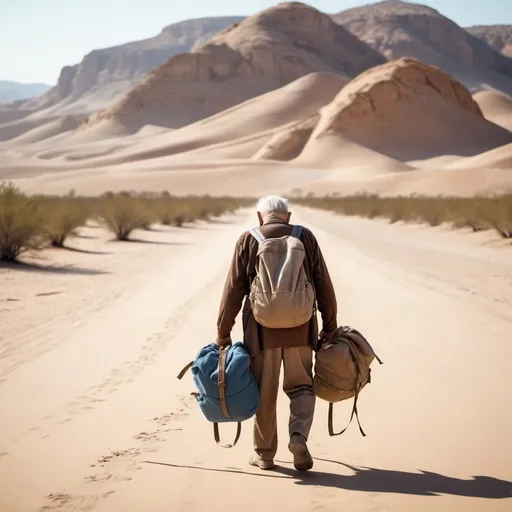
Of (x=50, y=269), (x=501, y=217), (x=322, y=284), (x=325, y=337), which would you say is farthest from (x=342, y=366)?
(x=501, y=217)

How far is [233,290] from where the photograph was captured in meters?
4.76

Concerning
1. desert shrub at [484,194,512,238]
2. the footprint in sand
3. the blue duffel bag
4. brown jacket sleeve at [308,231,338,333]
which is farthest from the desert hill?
the footprint in sand

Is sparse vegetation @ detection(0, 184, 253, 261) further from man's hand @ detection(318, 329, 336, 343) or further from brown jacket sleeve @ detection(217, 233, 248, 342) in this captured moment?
man's hand @ detection(318, 329, 336, 343)

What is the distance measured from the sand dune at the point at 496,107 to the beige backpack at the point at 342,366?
477ft

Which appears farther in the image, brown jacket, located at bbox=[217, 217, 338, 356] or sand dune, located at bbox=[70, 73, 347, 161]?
sand dune, located at bbox=[70, 73, 347, 161]

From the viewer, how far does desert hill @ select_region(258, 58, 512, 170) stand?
110875 millimetres

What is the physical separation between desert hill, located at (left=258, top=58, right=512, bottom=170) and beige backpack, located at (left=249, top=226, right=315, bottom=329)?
103439mm

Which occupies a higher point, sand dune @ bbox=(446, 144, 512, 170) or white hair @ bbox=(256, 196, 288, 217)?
sand dune @ bbox=(446, 144, 512, 170)

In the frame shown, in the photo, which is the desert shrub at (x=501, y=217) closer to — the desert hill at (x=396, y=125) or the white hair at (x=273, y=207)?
the white hair at (x=273, y=207)

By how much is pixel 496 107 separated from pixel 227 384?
15683 cm

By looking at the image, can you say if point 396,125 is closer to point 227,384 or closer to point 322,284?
point 322,284

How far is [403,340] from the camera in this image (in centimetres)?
854

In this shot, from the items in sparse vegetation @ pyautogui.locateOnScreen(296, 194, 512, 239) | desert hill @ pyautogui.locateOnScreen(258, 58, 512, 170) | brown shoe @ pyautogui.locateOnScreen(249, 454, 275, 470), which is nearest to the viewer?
brown shoe @ pyautogui.locateOnScreen(249, 454, 275, 470)

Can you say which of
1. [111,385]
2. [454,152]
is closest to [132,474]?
[111,385]
